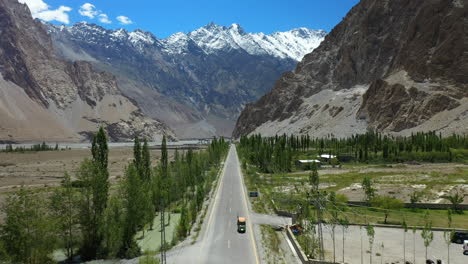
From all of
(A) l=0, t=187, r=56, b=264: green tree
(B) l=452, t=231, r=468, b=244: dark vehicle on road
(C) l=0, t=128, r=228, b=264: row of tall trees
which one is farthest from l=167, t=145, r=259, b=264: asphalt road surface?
(B) l=452, t=231, r=468, b=244: dark vehicle on road

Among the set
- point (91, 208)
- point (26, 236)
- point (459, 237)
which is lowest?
point (459, 237)

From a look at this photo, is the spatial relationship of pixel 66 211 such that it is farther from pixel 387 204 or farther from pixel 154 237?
pixel 387 204

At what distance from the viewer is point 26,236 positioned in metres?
31.2

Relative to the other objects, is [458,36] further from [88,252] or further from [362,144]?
[88,252]

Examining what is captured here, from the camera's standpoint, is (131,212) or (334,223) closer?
(334,223)

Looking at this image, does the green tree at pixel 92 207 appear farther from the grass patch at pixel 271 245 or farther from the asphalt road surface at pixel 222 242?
the grass patch at pixel 271 245

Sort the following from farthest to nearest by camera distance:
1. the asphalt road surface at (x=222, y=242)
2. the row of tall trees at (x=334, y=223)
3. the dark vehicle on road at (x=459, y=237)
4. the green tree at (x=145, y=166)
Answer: the green tree at (x=145, y=166) < the dark vehicle on road at (x=459, y=237) < the asphalt road surface at (x=222, y=242) < the row of tall trees at (x=334, y=223)

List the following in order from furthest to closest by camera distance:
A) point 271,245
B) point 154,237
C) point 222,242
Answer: point 154,237 < point 222,242 < point 271,245

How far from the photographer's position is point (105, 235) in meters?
37.8

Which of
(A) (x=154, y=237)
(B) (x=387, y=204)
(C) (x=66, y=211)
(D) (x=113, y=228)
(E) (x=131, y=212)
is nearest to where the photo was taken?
(D) (x=113, y=228)

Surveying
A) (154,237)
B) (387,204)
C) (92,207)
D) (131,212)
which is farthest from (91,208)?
(387,204)

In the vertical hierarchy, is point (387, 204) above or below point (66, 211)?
below

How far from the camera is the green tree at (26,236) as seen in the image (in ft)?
102

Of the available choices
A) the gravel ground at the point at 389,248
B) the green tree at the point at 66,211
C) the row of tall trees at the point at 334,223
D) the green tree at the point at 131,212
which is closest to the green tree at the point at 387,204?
the row of tall trees at the point at 334,223
